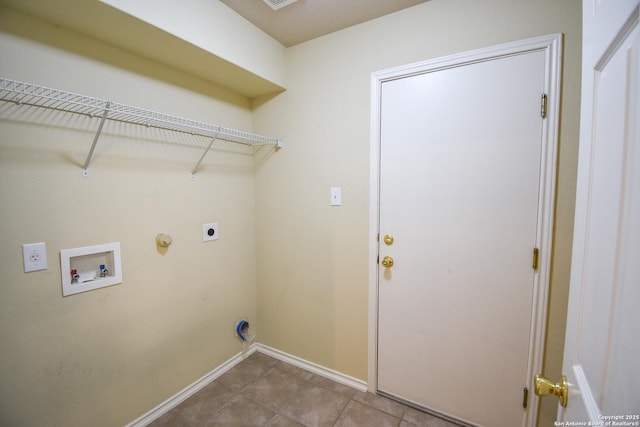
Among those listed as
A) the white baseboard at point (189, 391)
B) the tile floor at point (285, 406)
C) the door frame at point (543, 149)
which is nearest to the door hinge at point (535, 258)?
the door frame at point (543, 149)

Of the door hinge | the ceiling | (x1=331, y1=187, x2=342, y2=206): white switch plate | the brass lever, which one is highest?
the ceiling

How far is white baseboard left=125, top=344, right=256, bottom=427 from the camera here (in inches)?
61.4

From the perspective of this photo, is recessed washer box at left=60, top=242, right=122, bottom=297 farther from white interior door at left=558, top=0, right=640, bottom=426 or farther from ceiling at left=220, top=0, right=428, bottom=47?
white interior door at left=558, top=0, right=640, bottom=426

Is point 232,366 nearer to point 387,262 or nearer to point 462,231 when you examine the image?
point 387,262

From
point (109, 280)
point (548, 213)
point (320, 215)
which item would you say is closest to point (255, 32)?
point (320, 215)

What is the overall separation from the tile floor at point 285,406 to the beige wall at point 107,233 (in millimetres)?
172

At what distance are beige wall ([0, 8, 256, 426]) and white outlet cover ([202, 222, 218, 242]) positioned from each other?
4 centimetres

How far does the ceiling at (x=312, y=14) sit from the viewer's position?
1.52m

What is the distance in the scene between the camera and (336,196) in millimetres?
1861

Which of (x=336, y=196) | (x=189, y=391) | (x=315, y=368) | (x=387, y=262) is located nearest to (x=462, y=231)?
(x=387, y=262)

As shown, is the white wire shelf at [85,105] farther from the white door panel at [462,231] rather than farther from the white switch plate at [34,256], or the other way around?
the white door panel at [462,231]

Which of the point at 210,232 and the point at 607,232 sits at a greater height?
the point at 607,232

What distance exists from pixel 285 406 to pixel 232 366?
2.00 ft

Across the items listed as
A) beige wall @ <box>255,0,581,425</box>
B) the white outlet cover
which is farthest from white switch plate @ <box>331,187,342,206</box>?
the white outlet cover
